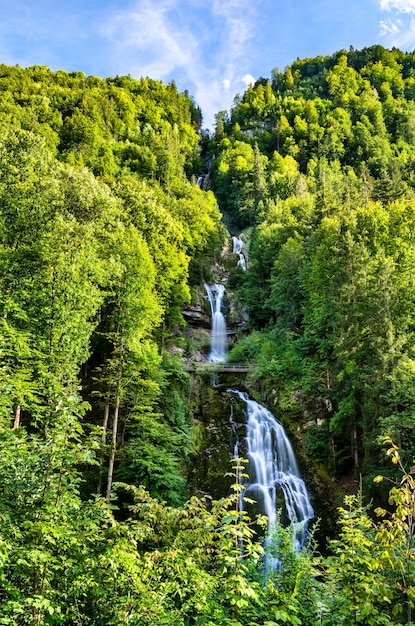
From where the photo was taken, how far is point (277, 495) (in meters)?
19.1

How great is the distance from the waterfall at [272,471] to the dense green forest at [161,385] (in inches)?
42.3

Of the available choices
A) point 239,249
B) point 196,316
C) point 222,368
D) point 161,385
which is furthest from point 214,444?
point 239,249

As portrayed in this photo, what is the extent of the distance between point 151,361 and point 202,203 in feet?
102

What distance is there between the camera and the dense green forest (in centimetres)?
425

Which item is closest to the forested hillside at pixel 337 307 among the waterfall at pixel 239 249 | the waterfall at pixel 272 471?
the waterfall at pixel 272 471

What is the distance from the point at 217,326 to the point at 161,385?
19693mm

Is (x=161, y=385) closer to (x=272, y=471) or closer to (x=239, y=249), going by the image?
(x=272, y=471)

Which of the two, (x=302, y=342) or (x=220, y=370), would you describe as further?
(x=220, y=370)

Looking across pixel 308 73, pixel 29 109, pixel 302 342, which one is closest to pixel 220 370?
pixel 302 342

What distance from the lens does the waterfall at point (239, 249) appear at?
158 feet

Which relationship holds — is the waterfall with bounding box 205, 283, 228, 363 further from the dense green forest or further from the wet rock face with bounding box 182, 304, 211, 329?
the dense green forest

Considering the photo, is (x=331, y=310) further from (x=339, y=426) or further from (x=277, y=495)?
(x=277, y=495)

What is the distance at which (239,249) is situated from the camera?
52000 millimetres

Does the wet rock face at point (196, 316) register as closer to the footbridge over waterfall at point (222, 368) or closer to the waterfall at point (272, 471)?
the footbridge over waterfall at point (222, 368)
